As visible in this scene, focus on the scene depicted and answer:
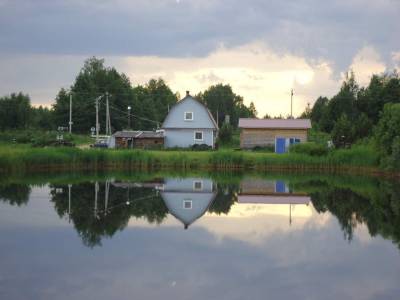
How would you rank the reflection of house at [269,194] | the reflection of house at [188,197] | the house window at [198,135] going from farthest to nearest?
the house window at [198,135] → the reflection of house at [269,194] → the reflection of house at [188,197]

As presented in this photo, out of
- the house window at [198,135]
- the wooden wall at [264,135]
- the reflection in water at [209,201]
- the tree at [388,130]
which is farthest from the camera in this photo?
the house window at [198,135]

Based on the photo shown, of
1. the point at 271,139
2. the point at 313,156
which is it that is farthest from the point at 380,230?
the point at 271,139

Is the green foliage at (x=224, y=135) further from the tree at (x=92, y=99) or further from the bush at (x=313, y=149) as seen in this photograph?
the tree at (x=92, y=99)

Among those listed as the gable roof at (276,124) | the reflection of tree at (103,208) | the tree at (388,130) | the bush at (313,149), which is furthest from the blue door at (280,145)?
the reflection of tree at (103,208)

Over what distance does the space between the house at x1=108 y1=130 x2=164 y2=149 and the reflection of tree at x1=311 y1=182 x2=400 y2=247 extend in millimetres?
24445

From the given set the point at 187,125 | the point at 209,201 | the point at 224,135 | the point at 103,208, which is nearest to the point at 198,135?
the point at 187,125

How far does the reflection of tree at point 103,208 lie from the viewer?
49.6 feet

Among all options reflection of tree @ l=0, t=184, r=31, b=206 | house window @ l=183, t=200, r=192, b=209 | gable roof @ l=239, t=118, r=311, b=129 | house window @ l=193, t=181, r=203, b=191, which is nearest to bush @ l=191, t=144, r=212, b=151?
gable roof @ l=239, t=118, r=311, b=129

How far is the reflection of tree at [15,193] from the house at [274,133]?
2478 centimetres

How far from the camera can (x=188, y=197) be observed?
2309cm

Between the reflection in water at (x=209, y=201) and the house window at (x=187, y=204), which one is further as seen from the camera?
the house window at (x=187, y=204)

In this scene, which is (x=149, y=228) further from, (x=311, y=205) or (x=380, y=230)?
(x=311, y=205)

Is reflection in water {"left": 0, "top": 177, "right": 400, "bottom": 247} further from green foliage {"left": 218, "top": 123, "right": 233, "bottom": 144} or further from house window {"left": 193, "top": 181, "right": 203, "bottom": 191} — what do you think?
green foliage {"left": 218, "top": 123, "right": 233, "bottom": 144}

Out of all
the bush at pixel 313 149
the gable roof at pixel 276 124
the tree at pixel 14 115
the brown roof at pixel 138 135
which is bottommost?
the bush at pixel 313 149
